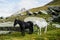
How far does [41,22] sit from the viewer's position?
104ft

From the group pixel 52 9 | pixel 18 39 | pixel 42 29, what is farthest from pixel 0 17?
pixel 18 39

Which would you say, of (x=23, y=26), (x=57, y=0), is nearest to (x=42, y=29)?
(x=23, y=26)

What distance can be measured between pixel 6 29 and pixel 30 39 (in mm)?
6081

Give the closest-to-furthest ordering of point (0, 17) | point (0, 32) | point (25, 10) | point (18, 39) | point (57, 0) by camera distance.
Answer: point (18, 39)
point (0, 32)
point (0, 17)
point (25, 10)
point (57, 0)

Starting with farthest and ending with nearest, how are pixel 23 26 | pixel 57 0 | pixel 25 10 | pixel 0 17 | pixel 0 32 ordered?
pixel 57 0, pixel 25 10, pixel 0 17, pixel 0 32, pixel 23 26

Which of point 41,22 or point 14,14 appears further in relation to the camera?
point 14,14

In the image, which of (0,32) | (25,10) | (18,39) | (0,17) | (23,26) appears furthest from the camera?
(25,10)

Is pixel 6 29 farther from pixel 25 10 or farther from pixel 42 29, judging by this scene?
pixel 25 10

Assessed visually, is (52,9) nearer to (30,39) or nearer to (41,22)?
(41,22)

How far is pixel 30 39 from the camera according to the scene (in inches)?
1083

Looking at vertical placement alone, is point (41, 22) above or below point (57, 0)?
below

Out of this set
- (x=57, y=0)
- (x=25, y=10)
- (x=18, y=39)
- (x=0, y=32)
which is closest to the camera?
(x=18, y=39)

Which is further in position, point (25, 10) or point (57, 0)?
point (57, 0)

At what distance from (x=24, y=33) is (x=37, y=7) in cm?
4011
